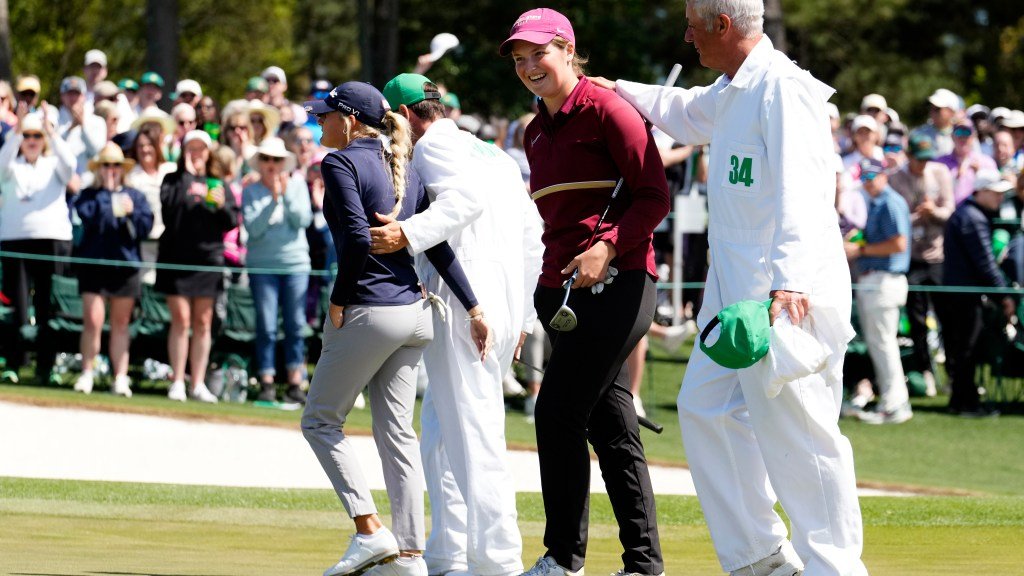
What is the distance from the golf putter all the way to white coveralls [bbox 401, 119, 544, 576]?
25.5 inches

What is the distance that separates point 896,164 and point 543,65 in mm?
10474

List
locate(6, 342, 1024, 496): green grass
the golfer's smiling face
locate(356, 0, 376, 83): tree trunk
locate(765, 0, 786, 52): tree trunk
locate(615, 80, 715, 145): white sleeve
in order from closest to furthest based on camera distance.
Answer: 1. locate(615, 80, 715, 145): white sleeve
2. the golfer's smiling face
3. locate(6, 342, 1024, 496): green grass
4. locate(765, 0, 786, 52): tree trunk
5. locate(356, 0, 376, 83): tree trunk

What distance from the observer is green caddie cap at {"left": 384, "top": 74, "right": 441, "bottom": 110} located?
6746 millimetres

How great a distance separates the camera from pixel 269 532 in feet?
25.8

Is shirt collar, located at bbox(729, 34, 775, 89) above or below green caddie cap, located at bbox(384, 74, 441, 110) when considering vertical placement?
above

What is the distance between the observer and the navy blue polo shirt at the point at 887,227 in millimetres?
13672

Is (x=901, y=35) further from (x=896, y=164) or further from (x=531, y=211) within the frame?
(x=531, y=211)

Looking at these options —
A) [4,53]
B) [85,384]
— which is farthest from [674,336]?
[4,53]

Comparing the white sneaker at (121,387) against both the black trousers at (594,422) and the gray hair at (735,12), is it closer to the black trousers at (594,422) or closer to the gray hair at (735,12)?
the black trousers at (594,422)

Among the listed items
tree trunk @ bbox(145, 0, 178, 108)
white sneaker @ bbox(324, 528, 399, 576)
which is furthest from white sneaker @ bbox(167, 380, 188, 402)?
tree trunk @ bbox(145, 0, 178, 108)

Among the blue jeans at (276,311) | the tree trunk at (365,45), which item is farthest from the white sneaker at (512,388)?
the tree trunk at (365,45)

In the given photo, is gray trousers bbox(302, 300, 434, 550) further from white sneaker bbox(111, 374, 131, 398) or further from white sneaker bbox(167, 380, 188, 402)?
white sneaker bbox(111, 374, 131, 398)

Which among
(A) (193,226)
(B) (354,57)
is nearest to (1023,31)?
(B) (354,57)

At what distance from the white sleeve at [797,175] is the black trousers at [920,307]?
9.48 m
